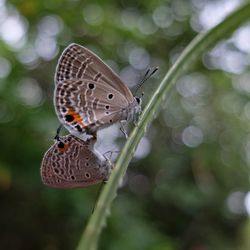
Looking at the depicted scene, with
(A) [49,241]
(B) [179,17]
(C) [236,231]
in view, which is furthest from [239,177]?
(A) [49,241]

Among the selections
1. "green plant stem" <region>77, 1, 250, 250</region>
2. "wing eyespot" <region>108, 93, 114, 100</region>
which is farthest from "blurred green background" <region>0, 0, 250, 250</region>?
"green plant stem" <region>77, 1, 250, 250</region>

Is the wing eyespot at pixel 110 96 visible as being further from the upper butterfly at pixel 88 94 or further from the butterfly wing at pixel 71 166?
the butterfly wing at pixel 71 166

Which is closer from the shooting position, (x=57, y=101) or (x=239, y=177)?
(x=57, y=101)

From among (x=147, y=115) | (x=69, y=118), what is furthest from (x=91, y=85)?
(x=147, y=115)

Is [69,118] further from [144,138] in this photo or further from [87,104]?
[144,138]

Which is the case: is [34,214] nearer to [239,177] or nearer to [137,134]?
[239,177]

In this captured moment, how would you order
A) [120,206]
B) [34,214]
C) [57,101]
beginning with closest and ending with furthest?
[57,101] < [120,206] < [34,214]
